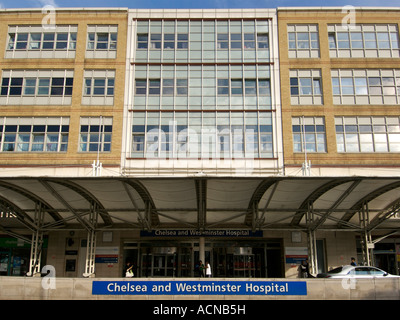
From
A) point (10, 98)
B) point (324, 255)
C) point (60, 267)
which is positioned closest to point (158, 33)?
point (10, 98)

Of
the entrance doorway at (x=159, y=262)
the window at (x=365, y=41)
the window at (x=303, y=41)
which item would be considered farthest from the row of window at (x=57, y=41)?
the window at (x=365, y=41)

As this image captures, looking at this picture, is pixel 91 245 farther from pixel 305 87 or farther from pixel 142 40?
pixel 305 87

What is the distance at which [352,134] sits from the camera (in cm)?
2722

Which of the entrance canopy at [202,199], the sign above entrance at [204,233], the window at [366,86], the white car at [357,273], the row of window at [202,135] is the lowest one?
the white car at [357,273]

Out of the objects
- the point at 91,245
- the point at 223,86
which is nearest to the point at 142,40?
the point at 223,86

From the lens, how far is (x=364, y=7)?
2873 cm

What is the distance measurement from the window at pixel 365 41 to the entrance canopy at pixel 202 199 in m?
12.0

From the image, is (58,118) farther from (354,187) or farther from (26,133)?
(354,187)

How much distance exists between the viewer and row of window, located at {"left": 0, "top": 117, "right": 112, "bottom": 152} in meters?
27.1

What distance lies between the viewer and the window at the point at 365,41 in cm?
2847

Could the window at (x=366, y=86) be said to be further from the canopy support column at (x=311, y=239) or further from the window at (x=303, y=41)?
the canopy support column at (x=311, y=239)

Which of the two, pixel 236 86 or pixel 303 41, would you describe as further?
pixel 303 41

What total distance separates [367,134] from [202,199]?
13816 millimetres

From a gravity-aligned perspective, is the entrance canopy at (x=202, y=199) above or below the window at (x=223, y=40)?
below
